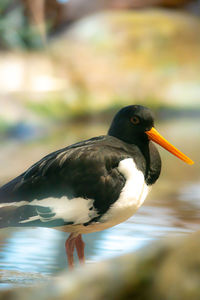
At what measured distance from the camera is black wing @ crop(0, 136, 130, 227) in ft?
8.97

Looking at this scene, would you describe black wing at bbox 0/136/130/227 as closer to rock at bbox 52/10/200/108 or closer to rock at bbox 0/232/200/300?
rock at bbox 0/232/200/300

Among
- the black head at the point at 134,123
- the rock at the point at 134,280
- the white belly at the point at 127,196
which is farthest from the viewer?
the black head at the point at 134,123

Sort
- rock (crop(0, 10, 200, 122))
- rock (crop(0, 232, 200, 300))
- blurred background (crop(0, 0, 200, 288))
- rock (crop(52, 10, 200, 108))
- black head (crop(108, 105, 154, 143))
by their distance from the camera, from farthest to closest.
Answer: rock (crop(52, 10, 200, 108)) → rock (crop(0, 10, 200, 122)) → blurred background (crop(0, 0, 200, 288)) → black head (crop(108, 105, 154, 143)) → rock (crop(0, 232, 200, 300))

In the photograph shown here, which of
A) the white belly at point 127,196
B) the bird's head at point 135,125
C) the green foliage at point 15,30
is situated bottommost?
the white belly at point 127,196

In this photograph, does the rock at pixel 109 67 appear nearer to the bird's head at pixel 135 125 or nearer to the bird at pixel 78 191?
the bird's head at pixel 135 125

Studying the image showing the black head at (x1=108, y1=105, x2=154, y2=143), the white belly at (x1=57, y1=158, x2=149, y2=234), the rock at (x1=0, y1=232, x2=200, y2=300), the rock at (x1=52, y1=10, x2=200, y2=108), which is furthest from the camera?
the rock at (x1=52, y1=10, x2=200, y2=108)

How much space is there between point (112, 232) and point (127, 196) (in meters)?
1.07

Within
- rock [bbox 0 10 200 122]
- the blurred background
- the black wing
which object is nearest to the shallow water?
the blurred background

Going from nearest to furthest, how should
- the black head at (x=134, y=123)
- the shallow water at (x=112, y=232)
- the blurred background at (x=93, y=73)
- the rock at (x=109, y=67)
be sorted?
1. the black head at (x=134, y=123)
2. the shallow water at (x=112, y=232)
3. the blurred background at (x=93, y=73)
4. the rock at (x=109, y=67)

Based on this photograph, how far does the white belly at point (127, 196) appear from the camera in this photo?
2.73 meters

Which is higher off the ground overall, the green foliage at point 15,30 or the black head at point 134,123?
the green foliage at point 15,30

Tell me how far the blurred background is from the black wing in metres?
2.44

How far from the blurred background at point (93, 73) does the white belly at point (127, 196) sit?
2385 mm

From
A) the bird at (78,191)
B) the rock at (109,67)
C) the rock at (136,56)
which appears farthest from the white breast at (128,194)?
the rock at (136,56)
